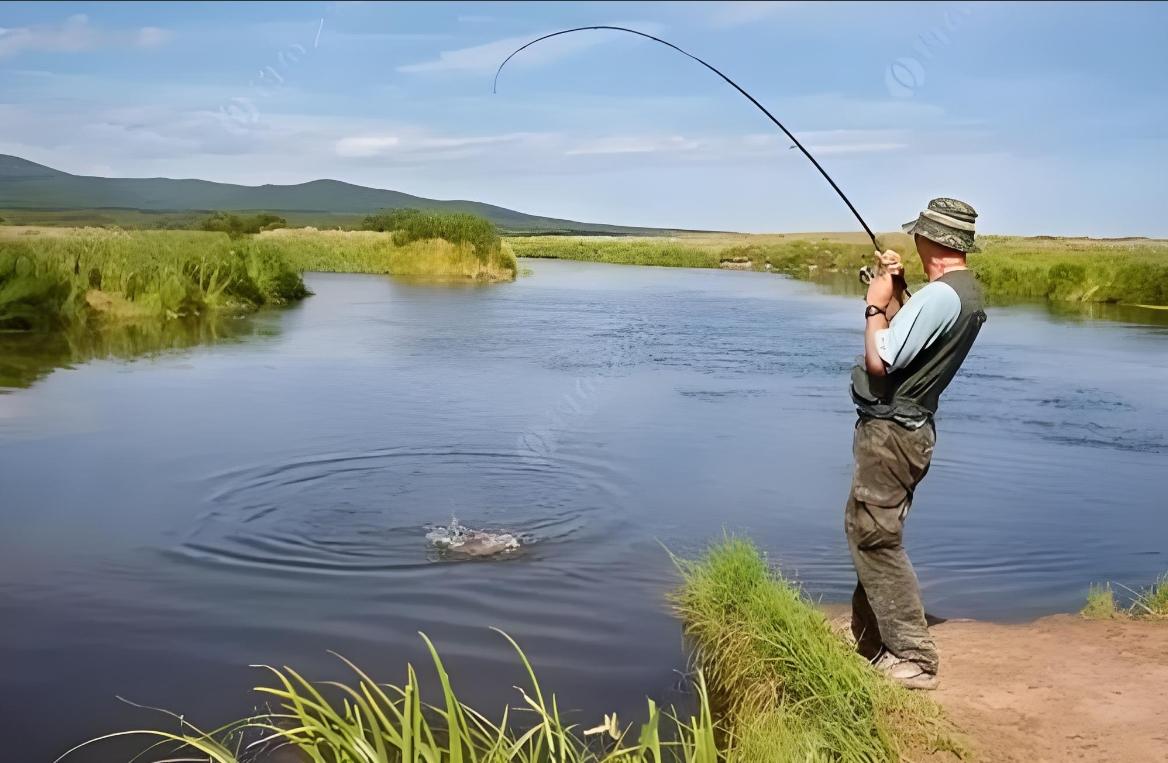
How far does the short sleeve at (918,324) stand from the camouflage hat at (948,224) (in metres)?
0.19

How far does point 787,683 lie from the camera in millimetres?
4266

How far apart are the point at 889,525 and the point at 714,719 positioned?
1.07 metres

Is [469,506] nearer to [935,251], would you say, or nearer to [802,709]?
[802,709]

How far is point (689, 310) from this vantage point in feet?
83.3

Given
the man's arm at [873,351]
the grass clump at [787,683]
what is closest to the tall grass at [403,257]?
the grass clump at [787,683]

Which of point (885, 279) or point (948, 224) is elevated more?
point (948, 224)

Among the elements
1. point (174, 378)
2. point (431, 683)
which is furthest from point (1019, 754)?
point (174, 378)

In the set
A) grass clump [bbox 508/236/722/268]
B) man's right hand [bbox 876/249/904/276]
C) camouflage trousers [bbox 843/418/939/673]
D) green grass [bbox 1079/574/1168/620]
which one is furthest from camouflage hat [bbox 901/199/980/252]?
grass clump [bbox 508/236/722/268]

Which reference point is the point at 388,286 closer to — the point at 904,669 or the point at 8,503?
the point at 8,503

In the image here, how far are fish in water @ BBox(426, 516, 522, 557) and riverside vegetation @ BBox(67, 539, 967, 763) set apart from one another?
1740 millimetres

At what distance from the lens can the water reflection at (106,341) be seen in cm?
1402

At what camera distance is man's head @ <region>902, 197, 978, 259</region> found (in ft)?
13.5

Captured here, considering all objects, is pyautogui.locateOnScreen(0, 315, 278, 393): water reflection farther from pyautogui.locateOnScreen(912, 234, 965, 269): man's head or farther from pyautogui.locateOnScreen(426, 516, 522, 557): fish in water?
pyautogui.locateOnScreen(912, 234, 965, 269): man's head

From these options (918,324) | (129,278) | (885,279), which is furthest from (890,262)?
(129,278)
